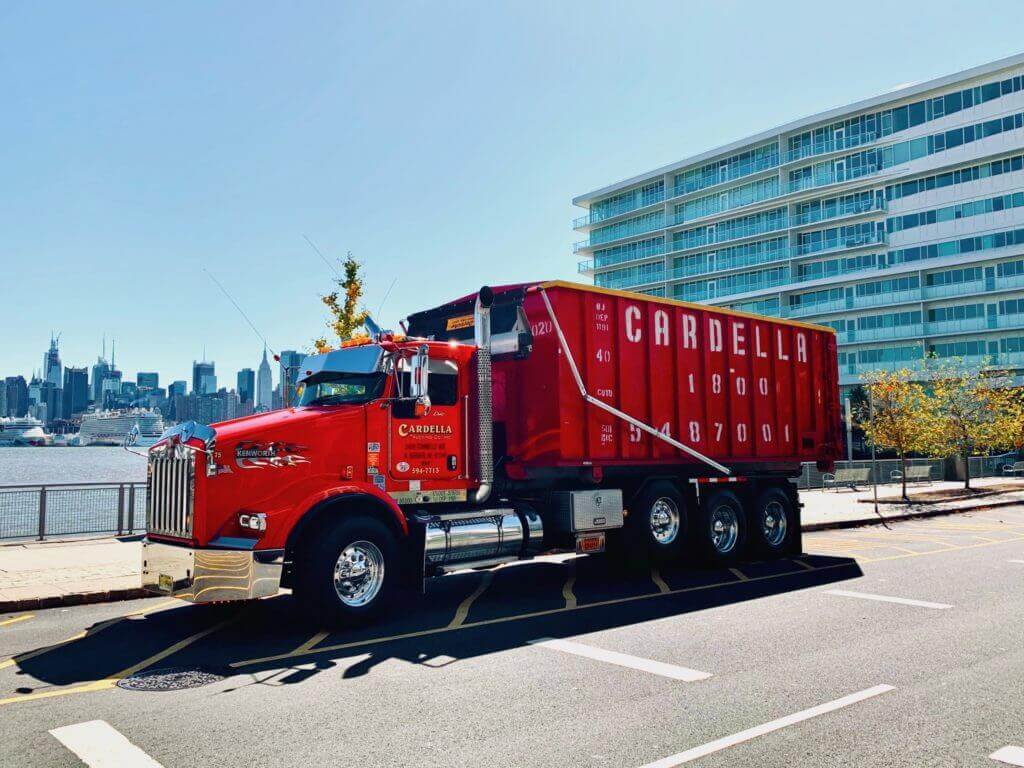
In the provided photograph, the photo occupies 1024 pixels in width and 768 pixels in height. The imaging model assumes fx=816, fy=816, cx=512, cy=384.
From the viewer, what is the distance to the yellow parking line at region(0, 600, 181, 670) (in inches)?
282

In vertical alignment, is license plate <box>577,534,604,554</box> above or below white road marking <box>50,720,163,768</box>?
above

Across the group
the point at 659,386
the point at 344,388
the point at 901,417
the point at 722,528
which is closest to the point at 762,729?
the point at 344,388

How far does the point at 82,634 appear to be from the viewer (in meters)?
8.26

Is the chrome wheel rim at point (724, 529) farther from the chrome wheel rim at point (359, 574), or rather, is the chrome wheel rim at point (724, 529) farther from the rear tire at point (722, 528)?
the chrome wheel rim at point (359, 574)

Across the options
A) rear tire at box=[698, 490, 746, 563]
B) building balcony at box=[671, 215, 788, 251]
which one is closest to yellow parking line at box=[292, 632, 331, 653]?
rear tire at box=[698, 490, 746, 563]

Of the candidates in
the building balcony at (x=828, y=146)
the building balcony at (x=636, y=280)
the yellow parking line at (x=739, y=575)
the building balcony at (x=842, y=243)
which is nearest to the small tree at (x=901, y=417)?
the yellow parking line at (x=739, y=575)

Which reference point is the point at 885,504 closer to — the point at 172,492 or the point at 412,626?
the point at 412,626

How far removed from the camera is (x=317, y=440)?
28.0 feet

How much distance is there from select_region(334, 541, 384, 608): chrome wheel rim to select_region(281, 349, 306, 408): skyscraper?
2.33 metres

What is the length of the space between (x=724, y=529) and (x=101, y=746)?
9.79m

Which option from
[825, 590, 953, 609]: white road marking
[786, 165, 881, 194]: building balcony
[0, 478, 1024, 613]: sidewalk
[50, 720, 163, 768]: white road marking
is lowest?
[825, 590, 953, 609]: white road marking

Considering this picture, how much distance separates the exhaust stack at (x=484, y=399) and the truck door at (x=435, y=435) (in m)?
0.21

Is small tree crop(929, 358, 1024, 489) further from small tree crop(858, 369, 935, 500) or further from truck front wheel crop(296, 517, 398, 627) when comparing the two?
truck front wheel crop(296, 517, 398, 627)

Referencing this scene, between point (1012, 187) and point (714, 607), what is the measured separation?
66329 millimetres
